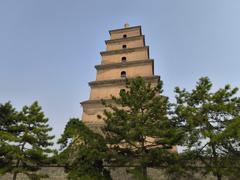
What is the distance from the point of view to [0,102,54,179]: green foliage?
32.8 feet

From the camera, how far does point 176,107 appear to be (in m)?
9.61

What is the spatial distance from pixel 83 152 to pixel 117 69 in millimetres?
13369

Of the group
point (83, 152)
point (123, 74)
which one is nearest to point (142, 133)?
point (83, 152)

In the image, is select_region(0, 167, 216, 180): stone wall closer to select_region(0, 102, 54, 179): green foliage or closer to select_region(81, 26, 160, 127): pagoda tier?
select_region(0, 102, 54, 179): green foliage

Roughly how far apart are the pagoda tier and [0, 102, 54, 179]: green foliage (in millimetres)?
7086

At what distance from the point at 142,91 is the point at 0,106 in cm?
818

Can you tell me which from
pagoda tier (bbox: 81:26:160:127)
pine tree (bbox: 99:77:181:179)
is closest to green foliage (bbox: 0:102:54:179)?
pine tree (bbox: 99:77:181:179)

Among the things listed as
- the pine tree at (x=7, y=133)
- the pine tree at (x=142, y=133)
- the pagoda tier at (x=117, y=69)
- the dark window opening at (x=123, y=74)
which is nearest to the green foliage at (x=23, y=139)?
the pine tree at (x=7, y=133)

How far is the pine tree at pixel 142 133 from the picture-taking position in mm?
8477

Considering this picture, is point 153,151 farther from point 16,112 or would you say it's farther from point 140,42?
point 140,42

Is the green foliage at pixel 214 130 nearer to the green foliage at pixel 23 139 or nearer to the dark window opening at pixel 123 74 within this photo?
the green foliage at pixel 23 139

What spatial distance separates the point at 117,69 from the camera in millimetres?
21391

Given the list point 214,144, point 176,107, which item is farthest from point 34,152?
point 214,144

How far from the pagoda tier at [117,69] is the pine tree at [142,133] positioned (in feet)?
29.5
